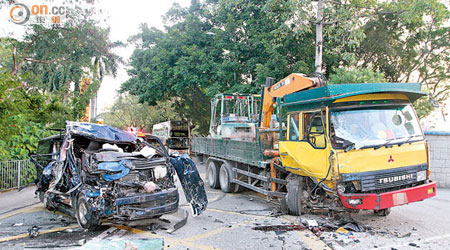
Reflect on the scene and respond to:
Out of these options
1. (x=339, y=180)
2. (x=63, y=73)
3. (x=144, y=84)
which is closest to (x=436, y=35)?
(x=339, y=180)

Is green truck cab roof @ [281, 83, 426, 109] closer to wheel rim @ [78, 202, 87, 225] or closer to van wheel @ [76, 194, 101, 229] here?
van wheel @ [76, 194, 101, 229]

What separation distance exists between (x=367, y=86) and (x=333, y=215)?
102 inches

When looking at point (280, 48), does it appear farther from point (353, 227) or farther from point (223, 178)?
point (353, 227)

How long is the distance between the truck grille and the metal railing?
10287 mm

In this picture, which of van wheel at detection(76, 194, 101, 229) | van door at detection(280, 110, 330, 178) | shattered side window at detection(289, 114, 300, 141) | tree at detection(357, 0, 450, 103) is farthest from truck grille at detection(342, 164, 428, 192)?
tree at detection(357, 0, 450, 103)

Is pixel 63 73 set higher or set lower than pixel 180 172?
higher

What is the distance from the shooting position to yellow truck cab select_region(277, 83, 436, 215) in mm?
5383

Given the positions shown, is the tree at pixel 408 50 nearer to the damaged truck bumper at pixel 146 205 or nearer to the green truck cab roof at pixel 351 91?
the green truck cab roof at pixel 351 91

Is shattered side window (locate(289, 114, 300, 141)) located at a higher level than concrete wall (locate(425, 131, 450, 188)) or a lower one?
higher

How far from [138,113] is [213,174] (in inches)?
1343

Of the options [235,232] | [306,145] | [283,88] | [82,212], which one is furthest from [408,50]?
[82,212]

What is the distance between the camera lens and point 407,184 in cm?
568

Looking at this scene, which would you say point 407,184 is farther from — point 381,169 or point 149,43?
point 149,43

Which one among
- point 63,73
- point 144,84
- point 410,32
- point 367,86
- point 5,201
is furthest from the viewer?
point 63,73
